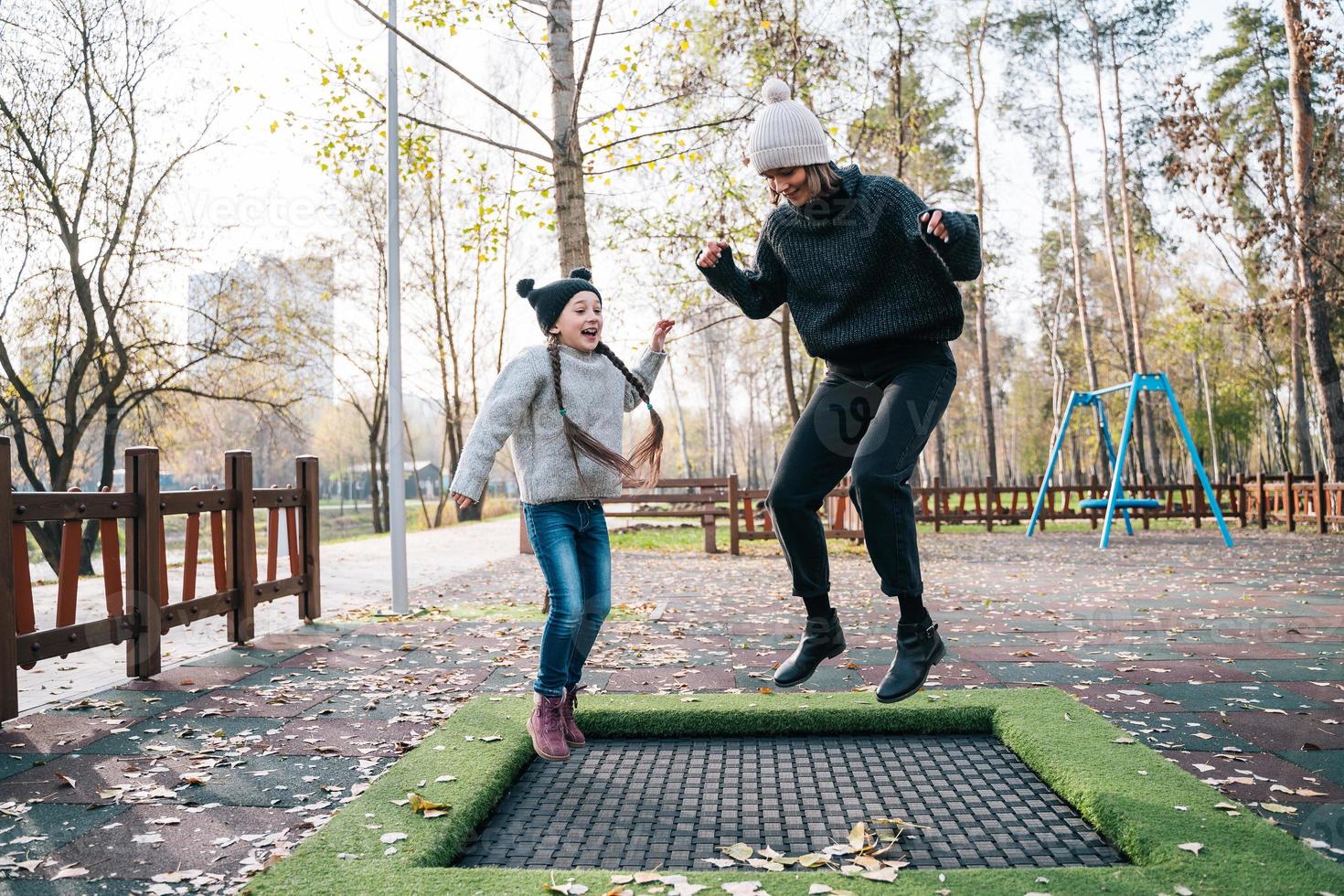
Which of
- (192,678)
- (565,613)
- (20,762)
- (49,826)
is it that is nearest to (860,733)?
(565,613)

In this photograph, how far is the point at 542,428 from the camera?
337cm

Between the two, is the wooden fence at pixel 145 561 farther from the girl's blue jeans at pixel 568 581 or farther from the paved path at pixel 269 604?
the girl's blue jeans at pixel 568 581

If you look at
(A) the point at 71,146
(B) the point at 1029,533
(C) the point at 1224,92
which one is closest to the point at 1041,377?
(C) the point at 1224,92

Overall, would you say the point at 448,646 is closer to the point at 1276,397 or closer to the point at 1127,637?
the point at 1127,637

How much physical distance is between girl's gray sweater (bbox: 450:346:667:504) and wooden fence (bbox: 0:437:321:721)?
2.14 meters

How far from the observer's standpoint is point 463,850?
8.30ft

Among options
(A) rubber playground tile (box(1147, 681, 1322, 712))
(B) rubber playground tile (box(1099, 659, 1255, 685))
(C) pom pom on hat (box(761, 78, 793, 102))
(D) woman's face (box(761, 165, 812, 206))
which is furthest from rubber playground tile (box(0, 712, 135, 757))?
(B) rubber playground tile (box(1099, 659, 1255, 685))

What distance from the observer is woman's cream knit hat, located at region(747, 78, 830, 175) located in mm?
2898

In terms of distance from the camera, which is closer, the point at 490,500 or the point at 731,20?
the point at 731,20

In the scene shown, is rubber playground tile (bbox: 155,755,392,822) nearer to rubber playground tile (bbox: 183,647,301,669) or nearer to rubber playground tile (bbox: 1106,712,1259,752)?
rubber playground tile (bbox: 183,647,301,669)

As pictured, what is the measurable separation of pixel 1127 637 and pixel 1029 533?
1013cm

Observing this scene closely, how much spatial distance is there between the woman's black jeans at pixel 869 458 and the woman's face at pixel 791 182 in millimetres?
588

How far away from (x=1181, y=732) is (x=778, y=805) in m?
1.75

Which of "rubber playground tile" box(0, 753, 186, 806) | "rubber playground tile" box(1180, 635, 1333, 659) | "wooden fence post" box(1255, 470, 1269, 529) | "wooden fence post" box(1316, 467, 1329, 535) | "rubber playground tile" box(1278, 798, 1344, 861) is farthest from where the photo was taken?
"wooden fence post" box(1255, 470, 1269, 529)
